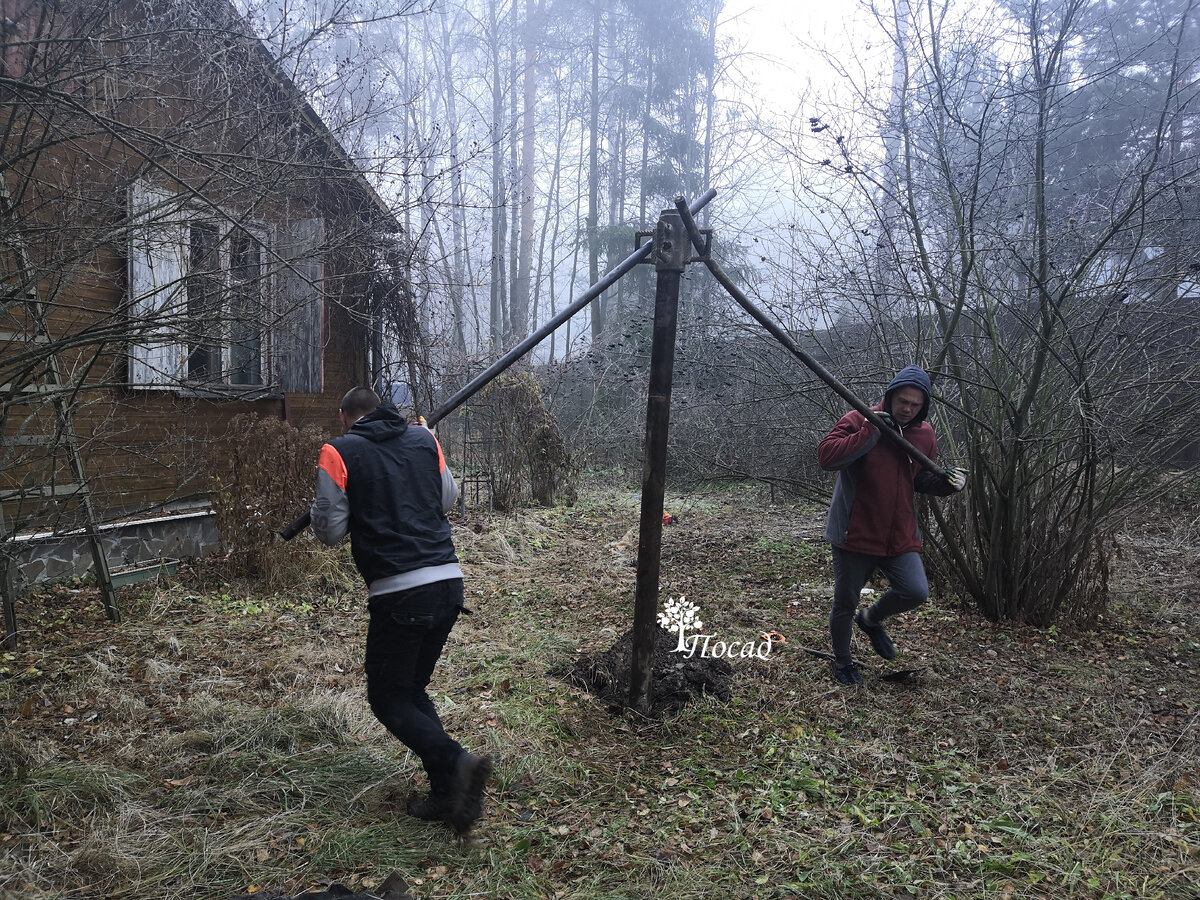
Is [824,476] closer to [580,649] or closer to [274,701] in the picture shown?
[580,649]

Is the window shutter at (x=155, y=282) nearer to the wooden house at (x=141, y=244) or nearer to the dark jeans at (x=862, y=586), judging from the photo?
the wooden house at (x=141, y=244)

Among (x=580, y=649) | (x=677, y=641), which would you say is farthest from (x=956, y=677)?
(x=580, y=649)

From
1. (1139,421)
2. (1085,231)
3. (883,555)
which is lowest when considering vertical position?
(883,555)

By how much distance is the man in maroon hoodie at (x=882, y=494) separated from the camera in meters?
4.21

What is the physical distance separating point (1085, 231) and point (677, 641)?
391 centimetres

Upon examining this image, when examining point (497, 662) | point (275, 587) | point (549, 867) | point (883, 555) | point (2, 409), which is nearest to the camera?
point (549, 867)

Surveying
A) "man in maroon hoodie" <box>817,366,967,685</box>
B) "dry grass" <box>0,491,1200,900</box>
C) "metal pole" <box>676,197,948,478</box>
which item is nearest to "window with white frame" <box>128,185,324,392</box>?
"dry grass" <box>0,491,1200,900</box>

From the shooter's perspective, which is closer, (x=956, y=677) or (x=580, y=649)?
(x=956, y=677)

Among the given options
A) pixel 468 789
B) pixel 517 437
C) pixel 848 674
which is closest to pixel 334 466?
pixel 468 789

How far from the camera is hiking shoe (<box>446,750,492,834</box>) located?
2861 mm

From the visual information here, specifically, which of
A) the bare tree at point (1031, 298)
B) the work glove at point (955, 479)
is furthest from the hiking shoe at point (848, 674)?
the bare tree at point (1031, 298)

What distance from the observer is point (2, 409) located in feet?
13.0

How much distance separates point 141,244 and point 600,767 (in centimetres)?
410

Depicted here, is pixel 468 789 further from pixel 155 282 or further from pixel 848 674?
pixel 155 282
